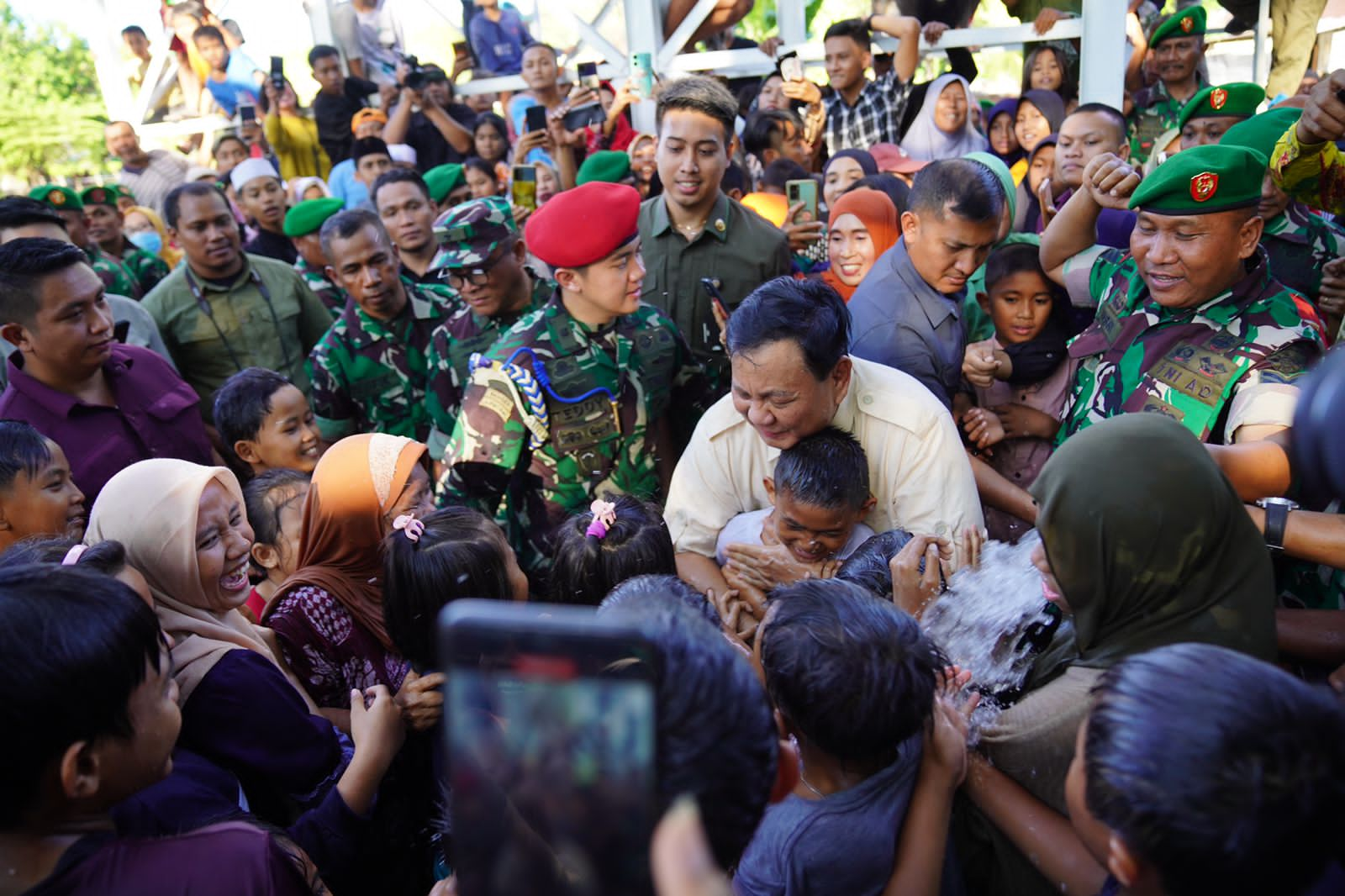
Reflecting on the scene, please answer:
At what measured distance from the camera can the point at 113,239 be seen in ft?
23.1

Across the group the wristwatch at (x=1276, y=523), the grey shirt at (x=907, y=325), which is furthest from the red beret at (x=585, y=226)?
the wristwatch at (x=1276, y=523)

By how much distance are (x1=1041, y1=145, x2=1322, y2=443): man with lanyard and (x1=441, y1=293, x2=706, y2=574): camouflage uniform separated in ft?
5.19

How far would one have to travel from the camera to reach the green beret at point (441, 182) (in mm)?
6234

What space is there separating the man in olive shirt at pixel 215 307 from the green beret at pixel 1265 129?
4634mm

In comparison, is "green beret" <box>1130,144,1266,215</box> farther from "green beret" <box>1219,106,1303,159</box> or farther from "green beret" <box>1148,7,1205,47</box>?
"green beret" <box>1148,7,1205,47</box>

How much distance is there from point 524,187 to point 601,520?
3.89 m

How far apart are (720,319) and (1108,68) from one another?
3.98 m

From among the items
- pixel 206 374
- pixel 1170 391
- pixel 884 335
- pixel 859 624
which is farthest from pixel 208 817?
pixel 206 374

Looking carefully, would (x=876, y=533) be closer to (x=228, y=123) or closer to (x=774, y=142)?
(x=774, y=142)

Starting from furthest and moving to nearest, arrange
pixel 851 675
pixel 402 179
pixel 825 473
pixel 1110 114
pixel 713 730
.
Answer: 1. pixel 402 179
2. pixel 1110 114
3. pixel 825 473
4. pixel 851 675
5. pixel 713 730

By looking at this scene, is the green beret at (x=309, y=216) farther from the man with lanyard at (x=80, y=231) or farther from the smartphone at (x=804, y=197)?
the smartphone at (x=804, y=197)

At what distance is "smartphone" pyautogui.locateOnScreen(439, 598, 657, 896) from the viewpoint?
29.7 inches

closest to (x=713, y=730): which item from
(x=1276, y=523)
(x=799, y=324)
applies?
(x=799, y=324)

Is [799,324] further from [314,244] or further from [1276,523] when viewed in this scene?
[314,244]
